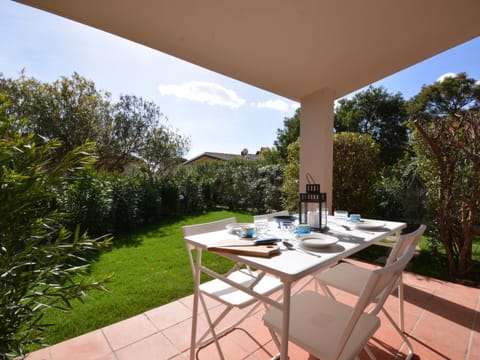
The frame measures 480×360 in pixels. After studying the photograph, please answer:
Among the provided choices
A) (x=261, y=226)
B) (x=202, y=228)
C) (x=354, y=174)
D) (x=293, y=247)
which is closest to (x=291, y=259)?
(x=293, y=247)

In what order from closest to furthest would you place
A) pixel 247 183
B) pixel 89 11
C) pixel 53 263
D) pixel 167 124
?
pixel 53 263 → pixel 89 11 → pixel 247 183 → pixel 167 124

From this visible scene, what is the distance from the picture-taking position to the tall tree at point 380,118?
12742 mm

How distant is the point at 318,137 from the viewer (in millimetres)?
2938

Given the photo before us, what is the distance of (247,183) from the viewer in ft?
25.8

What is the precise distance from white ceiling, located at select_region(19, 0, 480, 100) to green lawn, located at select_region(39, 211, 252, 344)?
6.82 ft

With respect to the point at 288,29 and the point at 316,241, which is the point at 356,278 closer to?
the point at 316,241

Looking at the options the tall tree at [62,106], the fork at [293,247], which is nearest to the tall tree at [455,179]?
the fork at [293,247]

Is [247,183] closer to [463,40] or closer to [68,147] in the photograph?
[463,40]

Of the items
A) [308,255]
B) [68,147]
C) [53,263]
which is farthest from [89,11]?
[68,147]

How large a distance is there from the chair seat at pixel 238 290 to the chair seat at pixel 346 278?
40 cm

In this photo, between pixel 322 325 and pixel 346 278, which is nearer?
pixel 322 325

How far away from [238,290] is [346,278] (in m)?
0.83

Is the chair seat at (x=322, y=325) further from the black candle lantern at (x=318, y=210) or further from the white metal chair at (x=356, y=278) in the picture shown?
the black candle lantern at (x=318, y=210)

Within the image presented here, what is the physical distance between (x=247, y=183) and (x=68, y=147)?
22.7 feet
